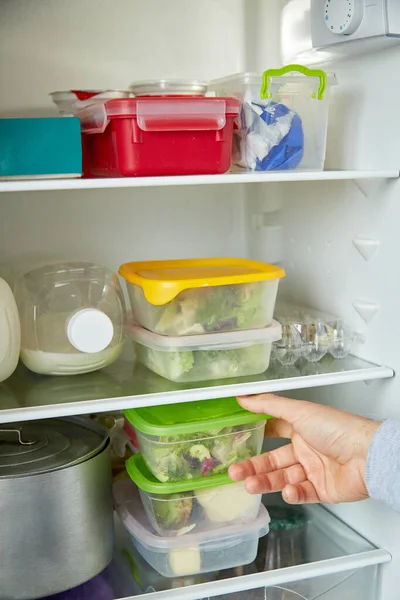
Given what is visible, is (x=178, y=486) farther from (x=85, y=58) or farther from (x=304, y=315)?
(x=85, y=58)

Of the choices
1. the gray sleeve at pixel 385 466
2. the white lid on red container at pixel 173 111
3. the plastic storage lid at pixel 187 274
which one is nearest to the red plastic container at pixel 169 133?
the white lid on red container at pixel 173 111

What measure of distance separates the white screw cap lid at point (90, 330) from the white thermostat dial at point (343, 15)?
0.61 meters

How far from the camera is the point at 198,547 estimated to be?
1.38 metres

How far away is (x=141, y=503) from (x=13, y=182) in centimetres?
70

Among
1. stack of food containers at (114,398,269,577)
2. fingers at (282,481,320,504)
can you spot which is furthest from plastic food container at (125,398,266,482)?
fingers at (282,481,320,504)

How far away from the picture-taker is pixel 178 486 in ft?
4.36

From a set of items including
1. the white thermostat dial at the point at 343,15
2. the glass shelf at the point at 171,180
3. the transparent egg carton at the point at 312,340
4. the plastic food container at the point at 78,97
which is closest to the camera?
the glass shelf at the point at 171,180

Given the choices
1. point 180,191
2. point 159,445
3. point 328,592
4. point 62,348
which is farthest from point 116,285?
point 328,592

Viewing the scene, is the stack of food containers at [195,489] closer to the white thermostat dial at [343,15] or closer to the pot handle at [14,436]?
the pot handle at [14,436]

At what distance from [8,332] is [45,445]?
230 millimetres

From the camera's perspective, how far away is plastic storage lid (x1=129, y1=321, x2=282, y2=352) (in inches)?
50.9

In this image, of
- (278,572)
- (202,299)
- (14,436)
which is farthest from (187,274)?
(278,572)

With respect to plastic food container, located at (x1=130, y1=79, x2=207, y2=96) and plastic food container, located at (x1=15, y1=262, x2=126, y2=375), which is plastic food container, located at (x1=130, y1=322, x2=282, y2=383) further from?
plastic food container, located at (x1=130, y1=79, x2=207, y2=96)

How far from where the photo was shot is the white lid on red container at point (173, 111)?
1.20m
